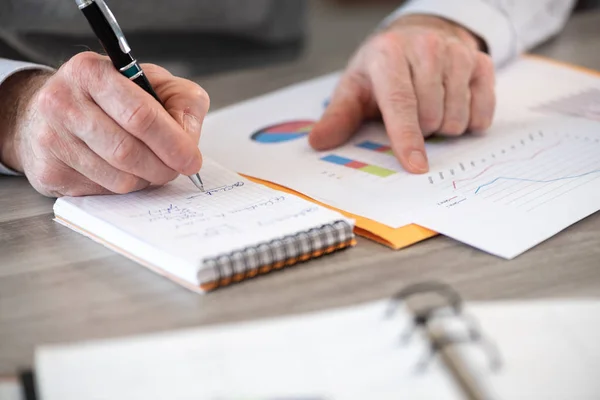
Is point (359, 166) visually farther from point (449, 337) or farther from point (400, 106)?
point (449, 337)

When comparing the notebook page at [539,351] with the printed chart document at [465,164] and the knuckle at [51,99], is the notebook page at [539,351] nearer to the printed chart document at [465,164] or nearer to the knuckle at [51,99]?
the printed chart document at [465,164]

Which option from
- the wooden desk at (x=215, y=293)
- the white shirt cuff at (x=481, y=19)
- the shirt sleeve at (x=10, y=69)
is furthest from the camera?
the white shirt cuff at (x=481, y=19)

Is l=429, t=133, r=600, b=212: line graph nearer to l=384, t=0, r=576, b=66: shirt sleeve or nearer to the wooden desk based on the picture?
the wooden desk

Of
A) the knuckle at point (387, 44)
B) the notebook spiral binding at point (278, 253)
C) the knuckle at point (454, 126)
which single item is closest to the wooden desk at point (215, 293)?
the notebook spiral binding at point (278, 253)

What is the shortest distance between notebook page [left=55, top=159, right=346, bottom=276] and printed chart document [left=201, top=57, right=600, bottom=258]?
0.07m

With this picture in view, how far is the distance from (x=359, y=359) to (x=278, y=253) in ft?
0.63

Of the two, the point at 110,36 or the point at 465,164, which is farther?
the point at 465,164

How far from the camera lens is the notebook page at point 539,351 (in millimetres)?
448

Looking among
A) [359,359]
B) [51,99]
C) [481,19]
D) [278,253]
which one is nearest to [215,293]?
[278,253]

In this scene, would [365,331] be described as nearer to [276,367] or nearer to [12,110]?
[276,367]

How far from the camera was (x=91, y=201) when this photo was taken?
77 centimetres

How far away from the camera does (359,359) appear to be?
0.47 m

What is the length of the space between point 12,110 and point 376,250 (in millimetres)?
515

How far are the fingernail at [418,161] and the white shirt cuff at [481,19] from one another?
1.40 ft
